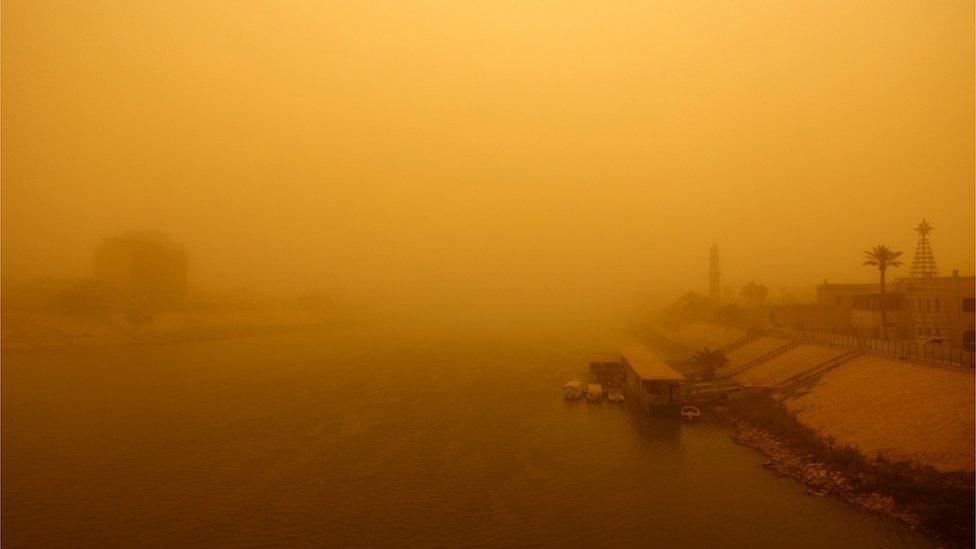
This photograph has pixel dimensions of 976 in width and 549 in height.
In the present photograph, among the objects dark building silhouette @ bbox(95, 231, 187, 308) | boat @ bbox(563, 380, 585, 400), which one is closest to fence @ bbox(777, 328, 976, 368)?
boat @ bbox(563, 380, 585, 400)

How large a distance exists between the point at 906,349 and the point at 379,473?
94.7 feet

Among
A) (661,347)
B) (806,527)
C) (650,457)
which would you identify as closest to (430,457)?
(650,457)

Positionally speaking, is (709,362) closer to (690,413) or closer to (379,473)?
(690,413)

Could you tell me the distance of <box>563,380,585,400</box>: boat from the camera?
39.2 meters

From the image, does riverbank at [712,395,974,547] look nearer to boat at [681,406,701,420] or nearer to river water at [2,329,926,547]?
river water at [2,329,926,547]

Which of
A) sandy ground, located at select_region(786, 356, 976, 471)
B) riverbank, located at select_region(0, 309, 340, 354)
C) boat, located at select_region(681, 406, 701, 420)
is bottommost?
boat, located at select_region(681, 406, 701, 420)

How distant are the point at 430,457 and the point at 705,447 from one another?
38.3 ft

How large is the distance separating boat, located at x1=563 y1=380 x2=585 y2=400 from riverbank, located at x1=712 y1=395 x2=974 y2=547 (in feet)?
39.4

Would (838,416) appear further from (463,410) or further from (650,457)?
(463,410)

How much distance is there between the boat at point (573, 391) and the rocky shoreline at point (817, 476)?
Result: 11562mm

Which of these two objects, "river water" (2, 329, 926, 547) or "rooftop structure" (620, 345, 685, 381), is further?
"rooftop structure" (620, 345, 685, 381)

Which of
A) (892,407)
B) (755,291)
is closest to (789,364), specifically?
(892,407)

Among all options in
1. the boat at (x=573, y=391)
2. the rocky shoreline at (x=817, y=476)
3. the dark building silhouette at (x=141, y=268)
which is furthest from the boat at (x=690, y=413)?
the dark building silhouette at (x=141, y=268)

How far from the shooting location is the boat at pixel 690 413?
33.0 metres
